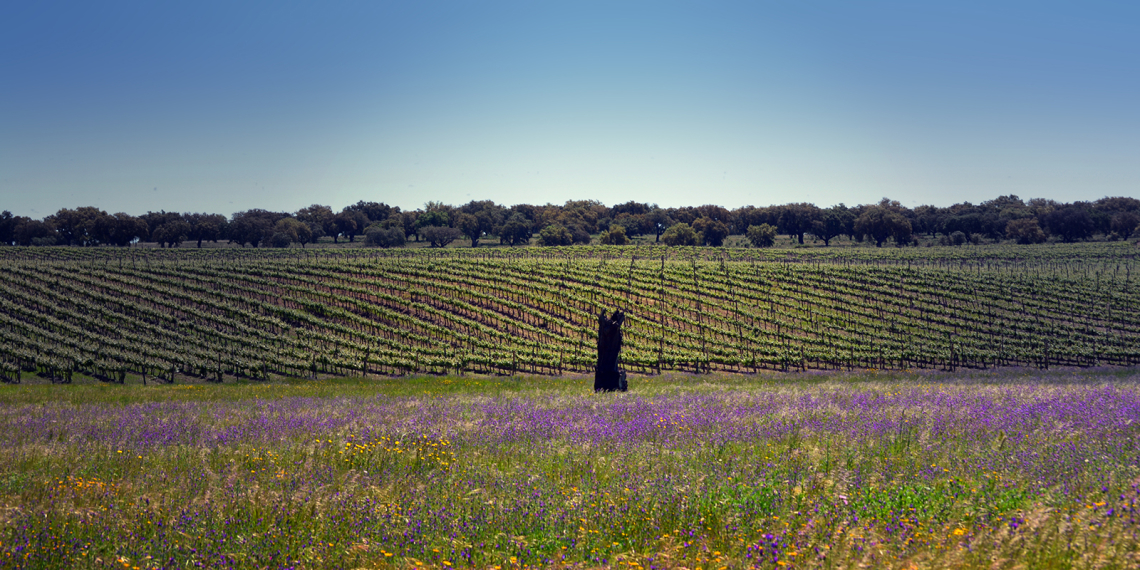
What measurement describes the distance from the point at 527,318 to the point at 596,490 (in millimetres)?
43764

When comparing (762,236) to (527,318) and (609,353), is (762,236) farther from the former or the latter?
(609,353)

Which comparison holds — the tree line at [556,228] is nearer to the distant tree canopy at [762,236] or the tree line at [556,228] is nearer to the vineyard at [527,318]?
the distant tree canopy at [762,236]

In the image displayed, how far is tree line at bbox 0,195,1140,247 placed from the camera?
121 meters

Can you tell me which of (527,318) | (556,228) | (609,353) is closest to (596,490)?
(609,353)

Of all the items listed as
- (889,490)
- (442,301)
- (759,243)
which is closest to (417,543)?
(889,490)

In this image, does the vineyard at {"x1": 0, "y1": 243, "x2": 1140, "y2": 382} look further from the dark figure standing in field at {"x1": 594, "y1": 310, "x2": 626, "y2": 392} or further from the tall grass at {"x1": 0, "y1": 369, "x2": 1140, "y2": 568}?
the tall grass at {"x1": 0, "y1": 369, "x2": 1140, "y2": 568}

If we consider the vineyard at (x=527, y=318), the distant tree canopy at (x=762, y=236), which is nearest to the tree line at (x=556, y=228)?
the distant tree canopy at (x=762, y=236)

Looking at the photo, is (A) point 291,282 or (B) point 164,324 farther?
(A) point 291,282

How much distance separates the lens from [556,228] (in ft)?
434

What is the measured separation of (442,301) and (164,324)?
62.6 ft

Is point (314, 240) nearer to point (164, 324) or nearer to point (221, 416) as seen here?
point (164, 324)

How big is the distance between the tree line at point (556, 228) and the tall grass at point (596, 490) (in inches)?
4787

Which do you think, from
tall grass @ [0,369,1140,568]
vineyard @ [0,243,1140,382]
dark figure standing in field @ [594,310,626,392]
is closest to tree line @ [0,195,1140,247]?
vineyard @ [0,243,1140,382]

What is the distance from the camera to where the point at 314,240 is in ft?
456
